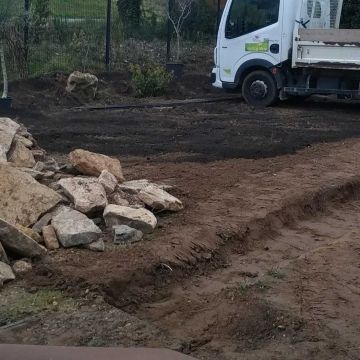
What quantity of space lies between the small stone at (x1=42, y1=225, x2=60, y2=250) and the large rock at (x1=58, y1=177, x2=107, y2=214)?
434 mm

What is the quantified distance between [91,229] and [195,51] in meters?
18.5

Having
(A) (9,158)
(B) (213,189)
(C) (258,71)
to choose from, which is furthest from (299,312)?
(C) (258,71)

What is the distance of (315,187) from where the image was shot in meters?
9.04

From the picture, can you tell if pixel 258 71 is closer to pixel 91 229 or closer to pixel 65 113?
pixel 65 113

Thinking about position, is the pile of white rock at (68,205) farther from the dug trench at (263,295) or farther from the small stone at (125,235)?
the dug trench at (263,295)

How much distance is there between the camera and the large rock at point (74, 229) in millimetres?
6375

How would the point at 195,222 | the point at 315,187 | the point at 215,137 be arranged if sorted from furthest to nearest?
the point at 215,137 < the point at 315,187 < the point at 195,222

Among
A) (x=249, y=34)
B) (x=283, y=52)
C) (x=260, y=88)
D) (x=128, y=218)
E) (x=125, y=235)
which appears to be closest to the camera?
(x=125, y=235)

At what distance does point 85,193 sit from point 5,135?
188 centimetres

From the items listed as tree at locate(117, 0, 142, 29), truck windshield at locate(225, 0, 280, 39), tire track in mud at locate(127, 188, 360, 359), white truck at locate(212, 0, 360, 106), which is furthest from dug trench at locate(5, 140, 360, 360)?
tree at locate(117, 0, 142, 29)

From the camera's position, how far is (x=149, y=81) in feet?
59.8

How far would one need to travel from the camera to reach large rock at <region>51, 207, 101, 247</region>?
6375 millimetres

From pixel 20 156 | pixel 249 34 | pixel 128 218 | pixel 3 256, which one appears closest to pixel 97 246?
pixel 128 218

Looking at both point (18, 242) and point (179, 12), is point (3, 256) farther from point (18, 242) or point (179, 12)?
point (179, 12)
